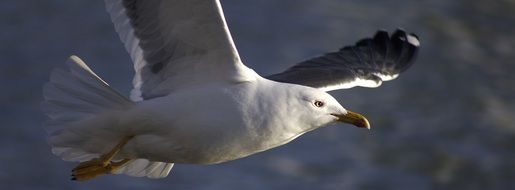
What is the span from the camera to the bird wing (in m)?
6.18

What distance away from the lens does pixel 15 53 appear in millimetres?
13281

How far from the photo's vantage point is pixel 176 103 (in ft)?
20.7

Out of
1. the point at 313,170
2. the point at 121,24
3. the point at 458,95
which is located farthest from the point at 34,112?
the point at 121,24

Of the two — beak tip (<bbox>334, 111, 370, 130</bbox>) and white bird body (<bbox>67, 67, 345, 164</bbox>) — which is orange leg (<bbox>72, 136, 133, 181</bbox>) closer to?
white bird body (<bbox>67, 67, 345, 164</bbox>)

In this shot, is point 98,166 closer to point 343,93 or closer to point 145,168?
point 145,168

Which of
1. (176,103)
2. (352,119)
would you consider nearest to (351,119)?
(352,119)

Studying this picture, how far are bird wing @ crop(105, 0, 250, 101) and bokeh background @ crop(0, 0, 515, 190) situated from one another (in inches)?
183

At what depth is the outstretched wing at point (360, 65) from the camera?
750 cm

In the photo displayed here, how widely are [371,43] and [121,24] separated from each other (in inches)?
95.0

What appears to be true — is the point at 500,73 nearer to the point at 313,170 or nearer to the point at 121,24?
the point at 313,170

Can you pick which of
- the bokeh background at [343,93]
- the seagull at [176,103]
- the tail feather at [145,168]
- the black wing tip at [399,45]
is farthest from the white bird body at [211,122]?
the bokeh background at [343,93]

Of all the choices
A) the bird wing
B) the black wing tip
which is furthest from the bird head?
the black wing tip

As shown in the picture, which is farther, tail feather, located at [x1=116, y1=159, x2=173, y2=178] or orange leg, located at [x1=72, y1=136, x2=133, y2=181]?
tail feather, located at [x1=116, y1=159, x2=173, y2=178]

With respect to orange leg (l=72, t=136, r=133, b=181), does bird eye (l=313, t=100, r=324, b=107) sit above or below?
above
